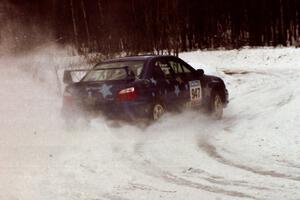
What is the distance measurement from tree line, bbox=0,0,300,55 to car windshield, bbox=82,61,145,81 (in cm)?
3590

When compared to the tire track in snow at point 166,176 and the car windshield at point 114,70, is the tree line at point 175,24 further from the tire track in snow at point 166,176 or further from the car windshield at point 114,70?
the tire track in snow at point 166,176

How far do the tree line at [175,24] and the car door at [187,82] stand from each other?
3506 centimetres

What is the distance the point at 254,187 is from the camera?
246 inches

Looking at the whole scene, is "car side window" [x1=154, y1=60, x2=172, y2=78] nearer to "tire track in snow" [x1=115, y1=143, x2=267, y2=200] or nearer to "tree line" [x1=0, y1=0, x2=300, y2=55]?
"tire track in snow" [x1=115, y1=143, x2=267, y2=200]

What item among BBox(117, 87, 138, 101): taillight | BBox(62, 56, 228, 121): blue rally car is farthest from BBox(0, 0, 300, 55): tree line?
BBox(117, 87, 138, 101): taillight

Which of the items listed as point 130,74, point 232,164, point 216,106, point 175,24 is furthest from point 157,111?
point 175,24

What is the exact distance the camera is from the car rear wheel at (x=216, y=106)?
40.2 ft

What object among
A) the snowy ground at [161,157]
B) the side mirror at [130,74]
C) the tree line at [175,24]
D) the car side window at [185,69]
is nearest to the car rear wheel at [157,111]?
the snowy ground at [161,157]

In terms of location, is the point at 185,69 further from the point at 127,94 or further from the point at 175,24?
the point at 175,24

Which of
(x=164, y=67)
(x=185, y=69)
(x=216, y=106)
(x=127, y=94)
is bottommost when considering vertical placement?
(x=216, y=106)

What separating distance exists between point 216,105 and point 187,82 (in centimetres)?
132

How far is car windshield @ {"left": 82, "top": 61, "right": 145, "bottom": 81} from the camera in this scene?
1042 centimetres

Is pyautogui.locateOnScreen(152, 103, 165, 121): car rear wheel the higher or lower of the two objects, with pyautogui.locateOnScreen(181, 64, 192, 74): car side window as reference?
lower

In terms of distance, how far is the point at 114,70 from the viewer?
34.9 ft
